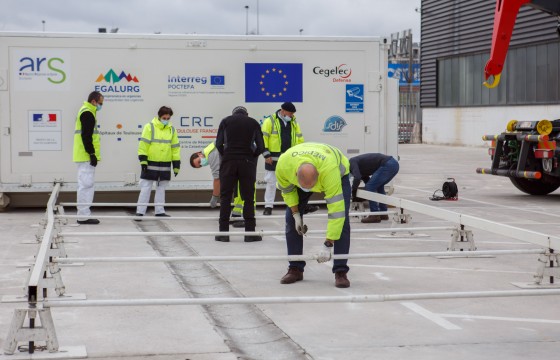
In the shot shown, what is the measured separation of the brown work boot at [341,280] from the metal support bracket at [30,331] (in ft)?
10.9

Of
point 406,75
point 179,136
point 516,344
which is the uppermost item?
point 406,75

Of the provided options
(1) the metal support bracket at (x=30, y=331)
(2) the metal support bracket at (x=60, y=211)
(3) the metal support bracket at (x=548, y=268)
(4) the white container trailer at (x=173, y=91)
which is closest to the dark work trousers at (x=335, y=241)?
(3) the metal support bracket at (x=548, y=268)

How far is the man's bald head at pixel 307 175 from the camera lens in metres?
8.32

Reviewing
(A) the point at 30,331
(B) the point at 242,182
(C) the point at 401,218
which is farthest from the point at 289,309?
(C) the point at 401,218

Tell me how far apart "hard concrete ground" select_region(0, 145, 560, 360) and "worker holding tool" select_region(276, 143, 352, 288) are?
0.41m

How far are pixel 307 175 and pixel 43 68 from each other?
873 centimetres

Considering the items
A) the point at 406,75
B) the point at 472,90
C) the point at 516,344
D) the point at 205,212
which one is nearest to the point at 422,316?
the point at 516,344

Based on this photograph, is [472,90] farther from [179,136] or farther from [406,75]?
[179,136]

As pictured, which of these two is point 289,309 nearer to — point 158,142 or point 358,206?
point 158,142

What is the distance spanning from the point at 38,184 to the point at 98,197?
108 centimetres

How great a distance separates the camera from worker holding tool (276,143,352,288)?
851cm

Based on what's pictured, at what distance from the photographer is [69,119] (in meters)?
16.0

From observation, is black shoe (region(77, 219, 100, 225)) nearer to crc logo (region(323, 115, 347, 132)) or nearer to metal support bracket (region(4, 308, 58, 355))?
crc logo (region(323, 115, 347, 132))

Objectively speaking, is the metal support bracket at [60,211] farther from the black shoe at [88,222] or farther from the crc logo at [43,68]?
the crc logo at [43,68]
